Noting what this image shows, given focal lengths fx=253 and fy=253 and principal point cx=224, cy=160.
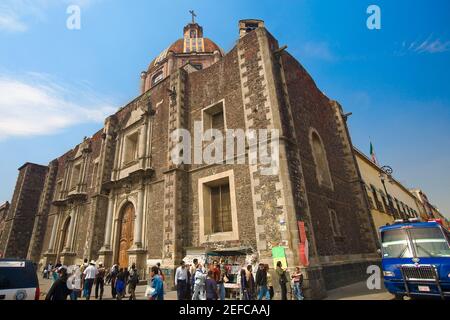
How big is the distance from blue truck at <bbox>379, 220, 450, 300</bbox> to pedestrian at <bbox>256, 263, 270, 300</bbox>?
3679 millimetres

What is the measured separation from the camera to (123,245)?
15.0m

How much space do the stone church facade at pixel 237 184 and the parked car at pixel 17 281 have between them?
616cm

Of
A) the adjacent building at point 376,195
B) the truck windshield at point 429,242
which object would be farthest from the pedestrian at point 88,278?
the adjacent building at point 376,195

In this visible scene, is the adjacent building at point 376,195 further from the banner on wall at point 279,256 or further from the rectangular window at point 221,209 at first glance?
the banner on wall at point 279,256

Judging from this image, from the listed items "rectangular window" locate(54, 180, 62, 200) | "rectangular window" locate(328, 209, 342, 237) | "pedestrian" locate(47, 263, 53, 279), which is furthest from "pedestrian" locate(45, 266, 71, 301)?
"rectangular window" locate(54, 180, 62, 200)

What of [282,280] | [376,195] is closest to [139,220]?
[282,280]

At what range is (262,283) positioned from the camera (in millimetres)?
8133

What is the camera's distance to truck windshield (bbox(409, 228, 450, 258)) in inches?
287

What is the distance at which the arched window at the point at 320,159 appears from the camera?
43.4 feet

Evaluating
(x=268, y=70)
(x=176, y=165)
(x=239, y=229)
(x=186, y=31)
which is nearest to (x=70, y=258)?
(x=176, y=165)

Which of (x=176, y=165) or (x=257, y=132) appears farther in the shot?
(x=176, y=165)

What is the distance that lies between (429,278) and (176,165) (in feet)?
34.1

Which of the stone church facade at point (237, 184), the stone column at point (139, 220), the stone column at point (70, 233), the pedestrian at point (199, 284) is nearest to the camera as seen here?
the pedestrian at point (199, 284)

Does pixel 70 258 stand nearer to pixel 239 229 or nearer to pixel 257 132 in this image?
pixel 239 229
